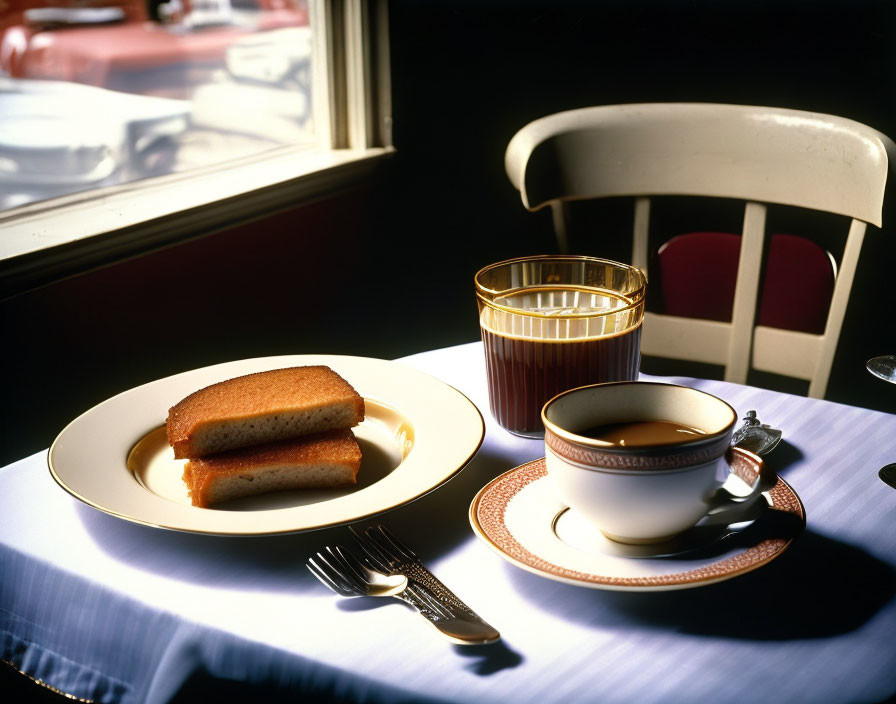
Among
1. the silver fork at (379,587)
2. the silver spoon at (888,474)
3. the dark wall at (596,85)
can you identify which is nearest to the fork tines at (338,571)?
the silver fork at (379,587)

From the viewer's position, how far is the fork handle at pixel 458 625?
1.82 feet

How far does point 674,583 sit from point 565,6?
1.72 metres

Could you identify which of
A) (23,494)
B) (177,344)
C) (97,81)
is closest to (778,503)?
(23,494)

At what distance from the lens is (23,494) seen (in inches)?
29.7

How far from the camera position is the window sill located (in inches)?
55.3

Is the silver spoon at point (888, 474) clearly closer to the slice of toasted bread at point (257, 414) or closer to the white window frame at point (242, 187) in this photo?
the slice of toasted bread at point (257, 414)

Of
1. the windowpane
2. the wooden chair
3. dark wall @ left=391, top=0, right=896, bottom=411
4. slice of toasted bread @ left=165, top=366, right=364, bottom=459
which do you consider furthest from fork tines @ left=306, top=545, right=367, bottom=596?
dark wall @ left=391, top=0, right=896, bottom=411

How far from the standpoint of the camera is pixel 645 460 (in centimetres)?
57

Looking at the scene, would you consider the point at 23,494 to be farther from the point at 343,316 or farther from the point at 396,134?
the point at 396,134

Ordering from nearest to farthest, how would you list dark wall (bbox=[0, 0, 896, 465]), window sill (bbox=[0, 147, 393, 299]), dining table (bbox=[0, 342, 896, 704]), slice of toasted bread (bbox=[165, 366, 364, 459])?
1. dining table (bbox=[0, 342, 896, 704])
2. slice of toasted bread (bbox=[165, 366, 364, 459])
3. window sill (bbox=[0, 147, 393, 299])
4. dark wall (bbox=[0, 0, 896, 465])

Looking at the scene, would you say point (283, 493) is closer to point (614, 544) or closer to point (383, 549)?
point (383, 549)

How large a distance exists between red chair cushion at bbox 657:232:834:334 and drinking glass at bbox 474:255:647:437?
0.81 meters

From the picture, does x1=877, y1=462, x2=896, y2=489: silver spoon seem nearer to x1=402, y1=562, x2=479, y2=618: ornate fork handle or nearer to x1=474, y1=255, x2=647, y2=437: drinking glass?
x1=474, y1=255, x2=647, y2=437: drinking glass

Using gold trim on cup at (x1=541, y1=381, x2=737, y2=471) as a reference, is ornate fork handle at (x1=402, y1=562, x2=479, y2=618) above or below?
below
